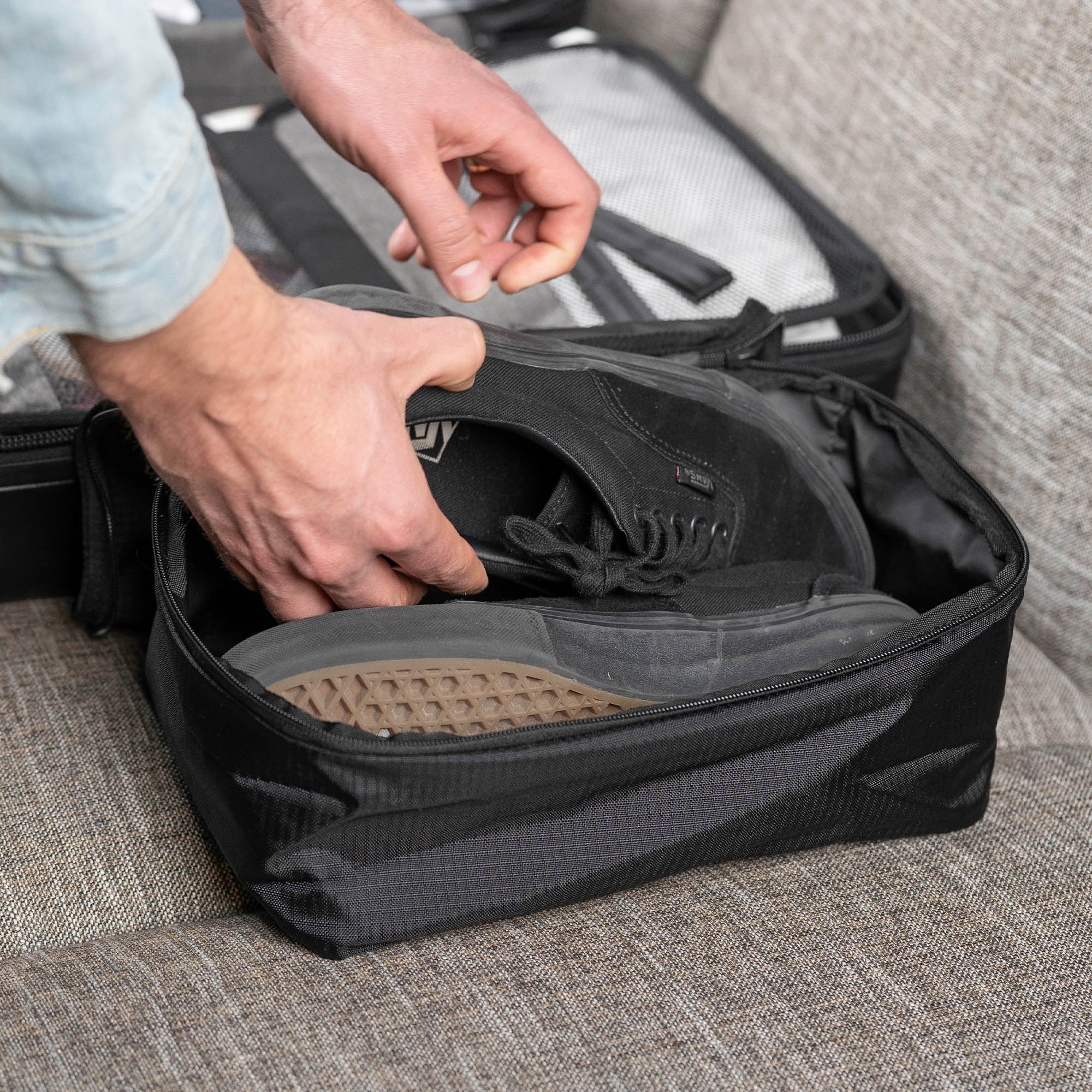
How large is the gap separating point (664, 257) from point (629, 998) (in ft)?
2.19

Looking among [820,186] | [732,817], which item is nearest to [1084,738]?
[732,817]

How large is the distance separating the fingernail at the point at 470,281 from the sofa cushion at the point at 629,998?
394 mm

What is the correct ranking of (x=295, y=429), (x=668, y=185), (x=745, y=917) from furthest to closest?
(x=668, y=185) → (x=745, y=917) → (x=295, y=429)

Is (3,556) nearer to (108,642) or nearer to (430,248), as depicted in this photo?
(108,642)

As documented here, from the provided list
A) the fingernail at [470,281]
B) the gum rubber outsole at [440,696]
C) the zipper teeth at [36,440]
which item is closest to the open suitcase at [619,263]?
the zipper teeth at [36,440]

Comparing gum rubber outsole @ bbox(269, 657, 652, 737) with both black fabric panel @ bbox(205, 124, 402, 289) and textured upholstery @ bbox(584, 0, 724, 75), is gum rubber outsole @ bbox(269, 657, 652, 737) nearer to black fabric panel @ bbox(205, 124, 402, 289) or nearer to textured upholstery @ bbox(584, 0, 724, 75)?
black fabric panel @ bbox(205, 124, 402, 289)

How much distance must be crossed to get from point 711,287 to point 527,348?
1.13 ft

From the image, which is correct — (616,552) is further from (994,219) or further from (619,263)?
(994,219)

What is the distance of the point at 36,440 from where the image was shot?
Result: 0.75m

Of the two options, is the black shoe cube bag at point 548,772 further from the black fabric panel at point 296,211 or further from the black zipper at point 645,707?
the black fabric panel at point 296,211

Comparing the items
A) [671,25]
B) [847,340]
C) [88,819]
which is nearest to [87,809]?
[88,819]

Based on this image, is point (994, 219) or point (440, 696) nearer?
point (440, 696)

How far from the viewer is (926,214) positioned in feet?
3.30

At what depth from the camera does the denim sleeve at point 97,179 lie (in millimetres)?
404
